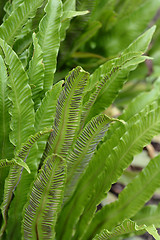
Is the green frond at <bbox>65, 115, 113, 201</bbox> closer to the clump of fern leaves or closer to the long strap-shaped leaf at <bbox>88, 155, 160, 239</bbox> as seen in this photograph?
→ the clump of fern leaves

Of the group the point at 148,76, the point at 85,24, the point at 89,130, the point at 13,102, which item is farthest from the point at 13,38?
the point at 148,76

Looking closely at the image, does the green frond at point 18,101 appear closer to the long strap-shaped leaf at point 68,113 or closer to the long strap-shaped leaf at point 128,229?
the long strap-shaped leaf at point 68,113

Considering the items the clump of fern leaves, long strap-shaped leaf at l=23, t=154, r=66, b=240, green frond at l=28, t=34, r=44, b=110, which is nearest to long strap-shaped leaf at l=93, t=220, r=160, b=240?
the clump of fern leaves

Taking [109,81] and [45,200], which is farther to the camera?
[109,81]

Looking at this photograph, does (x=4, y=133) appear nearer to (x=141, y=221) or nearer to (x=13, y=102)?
(x=13, y=102)

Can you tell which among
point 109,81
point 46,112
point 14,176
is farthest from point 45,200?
point 109,81

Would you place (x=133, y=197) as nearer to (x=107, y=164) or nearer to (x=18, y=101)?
(x=107, y=164)
